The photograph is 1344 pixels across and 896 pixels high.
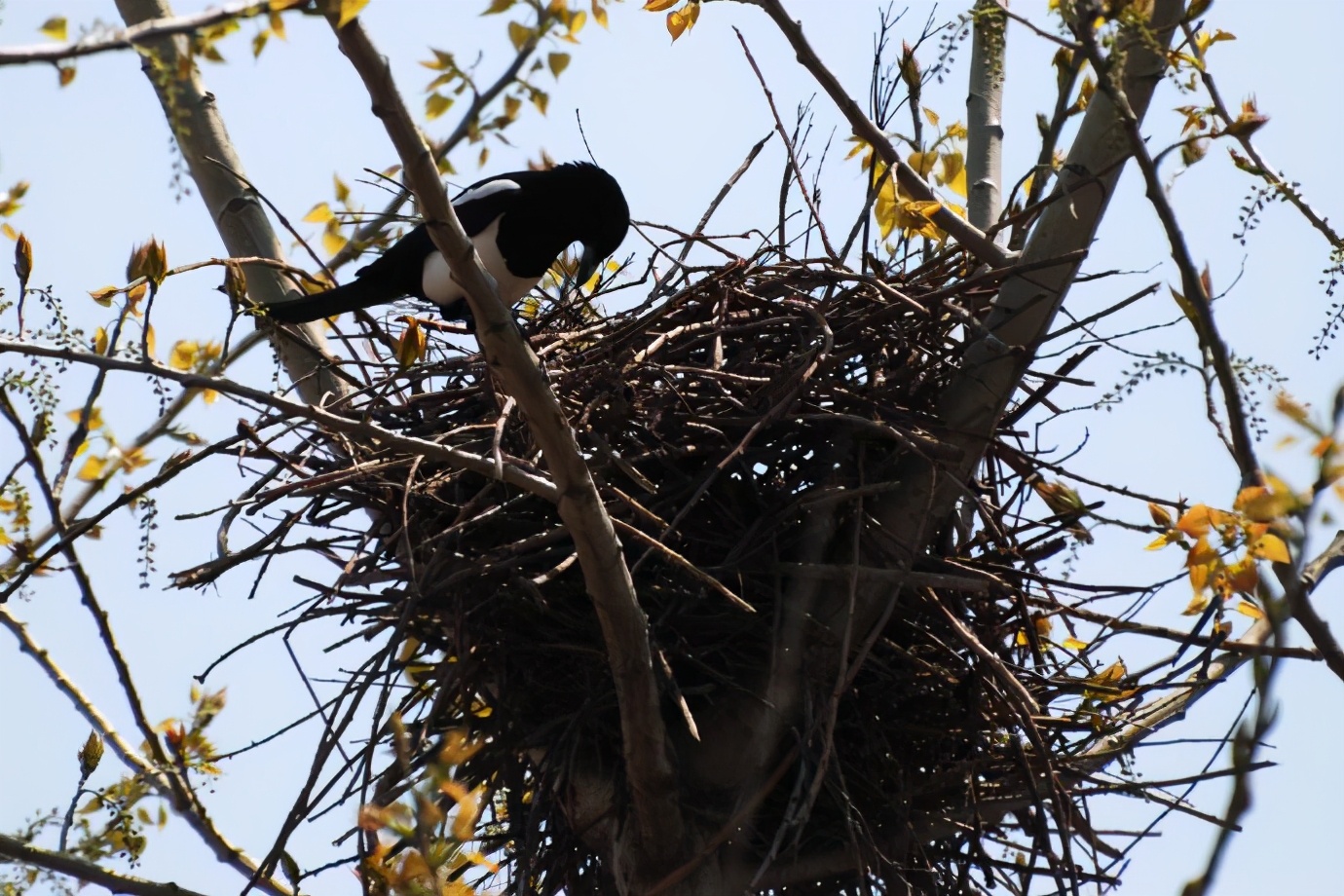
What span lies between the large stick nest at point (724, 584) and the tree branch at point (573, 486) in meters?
0.13

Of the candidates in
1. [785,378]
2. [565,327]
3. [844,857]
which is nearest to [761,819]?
[844,857]

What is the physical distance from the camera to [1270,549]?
198cm

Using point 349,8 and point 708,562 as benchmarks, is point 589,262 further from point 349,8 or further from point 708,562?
point 349,8

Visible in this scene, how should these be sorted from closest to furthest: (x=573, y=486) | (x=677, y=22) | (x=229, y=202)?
1. (x=573, y=486)
2. (x=677, y=22)
3. (x=229, y=202)

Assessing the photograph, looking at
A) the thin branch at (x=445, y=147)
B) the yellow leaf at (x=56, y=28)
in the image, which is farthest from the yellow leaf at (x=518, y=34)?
the yellow leaf at (x=56, y=28)

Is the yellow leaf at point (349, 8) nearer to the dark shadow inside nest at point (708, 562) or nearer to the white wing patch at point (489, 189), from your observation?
the dark shadow inside nest at point (708, 562)

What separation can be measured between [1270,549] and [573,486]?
3.47 ft

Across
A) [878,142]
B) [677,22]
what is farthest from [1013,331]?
[677,22]

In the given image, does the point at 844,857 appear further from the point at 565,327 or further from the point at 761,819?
the point at 565,327

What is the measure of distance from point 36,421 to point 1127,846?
2445mm

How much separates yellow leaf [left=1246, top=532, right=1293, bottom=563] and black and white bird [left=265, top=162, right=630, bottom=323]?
256 centimetres

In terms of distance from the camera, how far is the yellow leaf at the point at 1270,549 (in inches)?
76.8

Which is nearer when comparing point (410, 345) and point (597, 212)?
point (410, 345)

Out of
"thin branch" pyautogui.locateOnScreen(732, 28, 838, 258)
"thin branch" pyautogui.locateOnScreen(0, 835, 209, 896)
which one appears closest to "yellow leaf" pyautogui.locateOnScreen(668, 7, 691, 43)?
"thin branch" pyautogui.locateOnScreen(732, 28, 838, 258)
